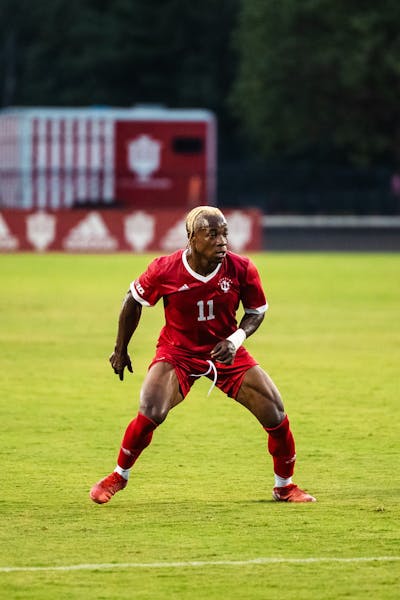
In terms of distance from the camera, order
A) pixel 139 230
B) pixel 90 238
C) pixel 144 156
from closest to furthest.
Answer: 1. pixel 139 230
2. pixel 90 238
3. pixel 144 156

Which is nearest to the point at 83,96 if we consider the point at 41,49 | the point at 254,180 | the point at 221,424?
the point at 41,49

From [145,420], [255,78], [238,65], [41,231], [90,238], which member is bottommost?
[238,65]

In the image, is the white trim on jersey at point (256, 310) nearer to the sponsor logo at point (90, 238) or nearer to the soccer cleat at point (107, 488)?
the soccer cleat at point (107, 488)

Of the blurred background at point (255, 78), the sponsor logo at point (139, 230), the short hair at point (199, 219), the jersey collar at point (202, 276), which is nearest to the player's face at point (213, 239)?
the short hair at point (199, 219)

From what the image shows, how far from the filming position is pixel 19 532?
8.45m

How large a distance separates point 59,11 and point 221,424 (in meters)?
64.4

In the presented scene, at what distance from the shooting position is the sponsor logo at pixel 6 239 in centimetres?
3794

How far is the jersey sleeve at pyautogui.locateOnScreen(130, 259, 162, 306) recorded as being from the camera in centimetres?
915

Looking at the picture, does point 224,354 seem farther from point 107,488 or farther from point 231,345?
point 107,488

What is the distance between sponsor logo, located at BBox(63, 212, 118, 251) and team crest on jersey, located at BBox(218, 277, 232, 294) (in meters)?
28.9

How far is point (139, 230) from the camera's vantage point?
1485 inches

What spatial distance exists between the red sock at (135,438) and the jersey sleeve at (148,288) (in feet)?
2.25

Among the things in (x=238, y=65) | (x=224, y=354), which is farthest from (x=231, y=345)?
(x=238, y=65)

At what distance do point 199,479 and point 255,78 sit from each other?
51286 mm
